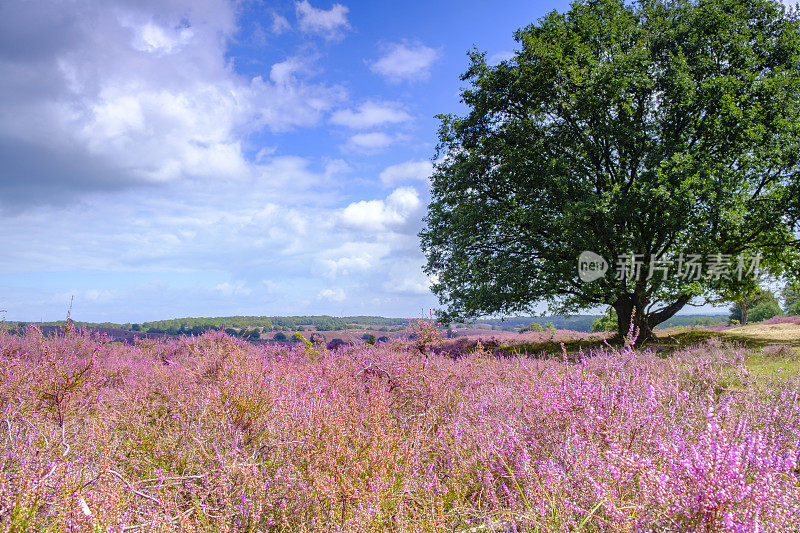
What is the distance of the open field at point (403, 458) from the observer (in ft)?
6.27

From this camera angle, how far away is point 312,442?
2830mm

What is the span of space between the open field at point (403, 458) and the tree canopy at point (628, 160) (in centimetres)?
788

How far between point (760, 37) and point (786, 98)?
210cm

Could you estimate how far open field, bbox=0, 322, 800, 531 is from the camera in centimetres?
191

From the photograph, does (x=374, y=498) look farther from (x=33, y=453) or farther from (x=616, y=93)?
(x=616, y=93)

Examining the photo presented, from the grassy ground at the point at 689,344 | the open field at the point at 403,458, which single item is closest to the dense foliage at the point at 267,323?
the grassy ground at the point at 689,344

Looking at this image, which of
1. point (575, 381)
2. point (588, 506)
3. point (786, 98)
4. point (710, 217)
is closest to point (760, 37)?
point (786, 98)

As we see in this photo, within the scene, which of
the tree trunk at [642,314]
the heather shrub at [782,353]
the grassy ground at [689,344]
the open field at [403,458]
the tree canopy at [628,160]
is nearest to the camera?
the open field at [403,458]

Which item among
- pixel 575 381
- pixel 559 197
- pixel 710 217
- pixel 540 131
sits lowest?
pixel 575 381

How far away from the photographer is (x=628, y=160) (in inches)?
512

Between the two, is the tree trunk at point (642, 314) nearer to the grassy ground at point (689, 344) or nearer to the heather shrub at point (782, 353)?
the grassy ground at point (689, 344)
